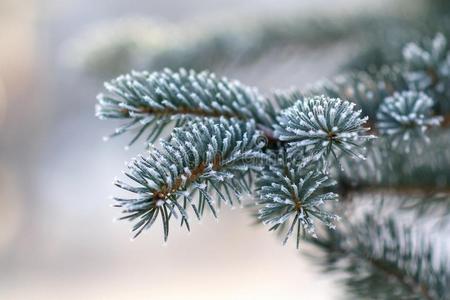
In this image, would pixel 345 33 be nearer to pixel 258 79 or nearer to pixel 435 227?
pixel 258 79

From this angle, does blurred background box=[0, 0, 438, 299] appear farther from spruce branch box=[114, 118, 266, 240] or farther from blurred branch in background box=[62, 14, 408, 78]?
spruce branch box=[114, 118, 266, 240]

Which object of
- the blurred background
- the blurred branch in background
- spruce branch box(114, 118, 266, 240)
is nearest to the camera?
spruce branch box(114, 118, 266, 240)

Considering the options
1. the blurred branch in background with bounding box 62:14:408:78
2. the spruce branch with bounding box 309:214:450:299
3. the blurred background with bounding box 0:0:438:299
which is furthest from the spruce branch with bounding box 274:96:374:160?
the blurred background with bounding box 0:0:438:299

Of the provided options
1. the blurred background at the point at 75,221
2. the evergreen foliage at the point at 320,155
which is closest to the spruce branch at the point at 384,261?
the evergreen foliage at the point at 320,155

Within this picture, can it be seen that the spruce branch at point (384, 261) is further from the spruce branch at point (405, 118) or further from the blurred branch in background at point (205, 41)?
the blurred branch in background at point (205, 41)

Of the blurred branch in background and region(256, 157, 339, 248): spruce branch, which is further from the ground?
the blurred branch in background

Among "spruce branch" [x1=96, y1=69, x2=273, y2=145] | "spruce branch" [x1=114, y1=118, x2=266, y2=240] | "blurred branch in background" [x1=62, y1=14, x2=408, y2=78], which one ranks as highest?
"blurred branch in background" [x1=62, y1=14, x2=408, y2=78]

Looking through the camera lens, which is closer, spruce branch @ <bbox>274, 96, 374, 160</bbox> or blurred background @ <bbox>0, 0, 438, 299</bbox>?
spruce branch @ <bbox>274, 96, 374, 160</bbox>
